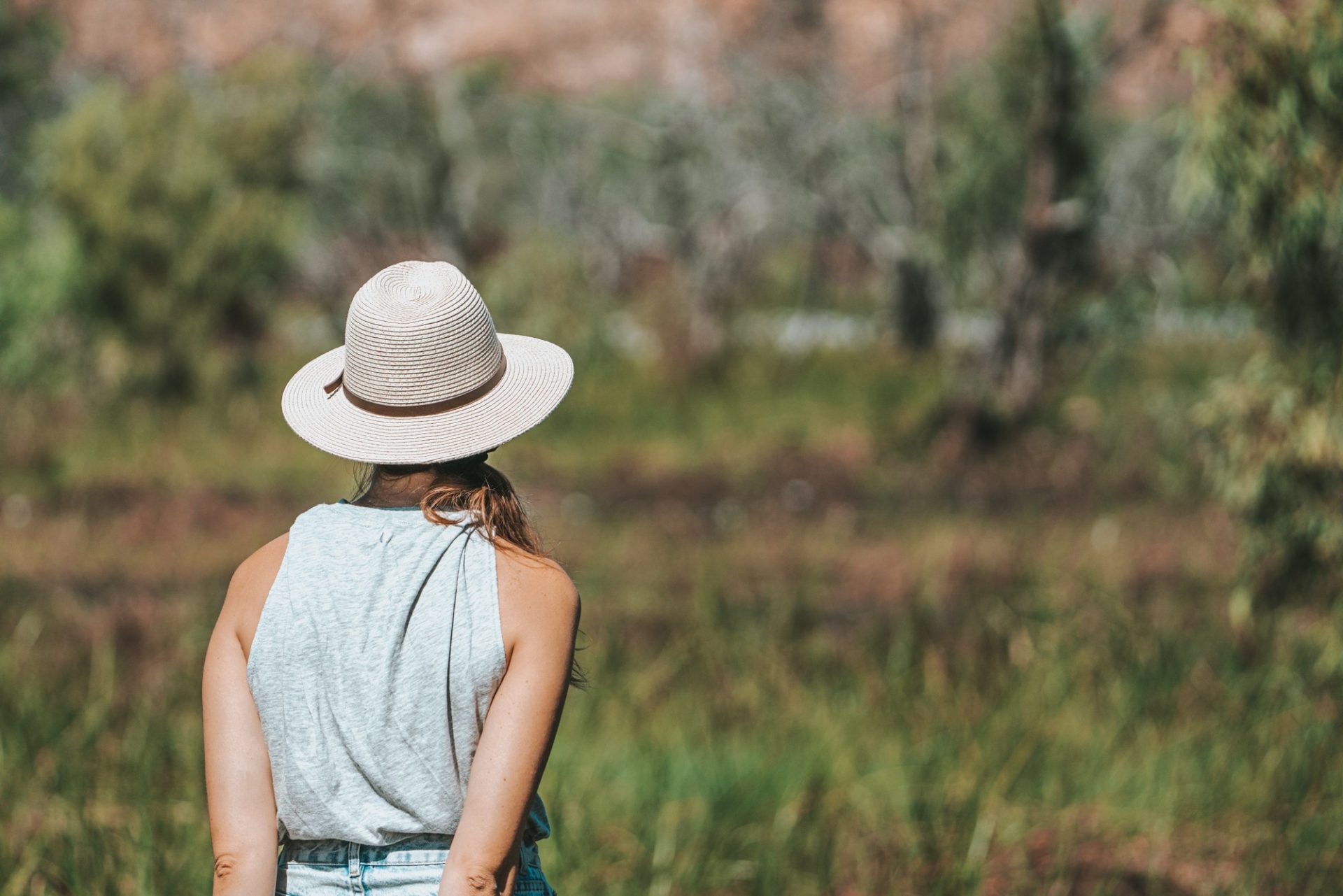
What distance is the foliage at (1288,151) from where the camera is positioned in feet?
17.1

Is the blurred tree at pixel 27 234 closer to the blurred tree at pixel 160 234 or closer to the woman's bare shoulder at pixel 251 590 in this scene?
the blurred tree at pixel 160 234

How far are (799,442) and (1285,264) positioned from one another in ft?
24.1

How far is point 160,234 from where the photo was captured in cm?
1346

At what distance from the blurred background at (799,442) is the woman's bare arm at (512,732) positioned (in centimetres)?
157

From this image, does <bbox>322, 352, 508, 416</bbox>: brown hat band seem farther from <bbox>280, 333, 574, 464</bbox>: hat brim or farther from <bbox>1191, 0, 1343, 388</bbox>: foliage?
<bbox>1191, 0, 1343, 388</bbox>: foliage

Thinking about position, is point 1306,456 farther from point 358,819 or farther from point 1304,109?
point 358,819

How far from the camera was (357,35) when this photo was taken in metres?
26.3

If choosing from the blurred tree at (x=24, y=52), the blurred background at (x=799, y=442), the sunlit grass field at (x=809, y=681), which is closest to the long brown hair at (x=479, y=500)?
the sunlit grass field at (x=809, y=681)

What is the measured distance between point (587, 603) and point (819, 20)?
20182 mm

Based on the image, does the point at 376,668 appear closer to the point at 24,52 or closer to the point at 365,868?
the point at 365,868

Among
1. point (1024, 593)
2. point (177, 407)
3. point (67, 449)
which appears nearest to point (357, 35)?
point (177, 407)

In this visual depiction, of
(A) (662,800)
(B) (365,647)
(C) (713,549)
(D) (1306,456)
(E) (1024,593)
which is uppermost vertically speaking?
(B) (365,647)

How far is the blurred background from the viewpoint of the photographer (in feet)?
13.6

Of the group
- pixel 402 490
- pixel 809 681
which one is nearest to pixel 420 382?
pixel 402 490
